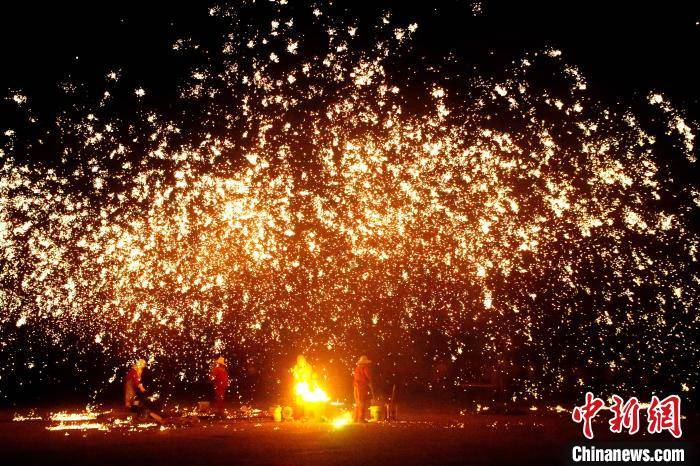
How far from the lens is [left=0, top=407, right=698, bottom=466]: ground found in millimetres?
6156

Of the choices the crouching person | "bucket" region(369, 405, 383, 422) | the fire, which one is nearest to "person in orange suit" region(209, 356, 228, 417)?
the crouching person

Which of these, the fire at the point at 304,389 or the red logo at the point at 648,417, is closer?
the red logo at the point at 648,417

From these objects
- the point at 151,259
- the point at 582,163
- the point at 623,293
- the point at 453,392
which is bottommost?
the point at 453,392

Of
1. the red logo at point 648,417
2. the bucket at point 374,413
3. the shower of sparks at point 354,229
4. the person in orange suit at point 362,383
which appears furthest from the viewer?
the shower of sparks at point 354,229

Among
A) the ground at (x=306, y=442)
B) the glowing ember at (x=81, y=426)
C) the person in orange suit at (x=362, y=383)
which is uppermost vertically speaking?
the person in orange suit at (x=362, y=383)

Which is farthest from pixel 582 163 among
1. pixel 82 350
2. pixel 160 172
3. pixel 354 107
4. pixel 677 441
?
pixel 82 350

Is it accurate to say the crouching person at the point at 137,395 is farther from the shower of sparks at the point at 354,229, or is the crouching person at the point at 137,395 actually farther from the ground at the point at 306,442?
the shower of sparks at the point at 354,229

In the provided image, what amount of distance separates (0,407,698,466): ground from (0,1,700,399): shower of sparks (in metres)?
7.85

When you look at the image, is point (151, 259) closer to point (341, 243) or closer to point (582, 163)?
point (341, 243)

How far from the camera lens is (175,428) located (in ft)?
30.5

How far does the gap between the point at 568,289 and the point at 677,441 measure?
35.6ft

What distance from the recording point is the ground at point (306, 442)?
6.16 m

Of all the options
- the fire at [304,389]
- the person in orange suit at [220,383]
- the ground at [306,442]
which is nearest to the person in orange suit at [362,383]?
the ground at [306,442]

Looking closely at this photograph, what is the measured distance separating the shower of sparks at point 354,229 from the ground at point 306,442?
785 cm
